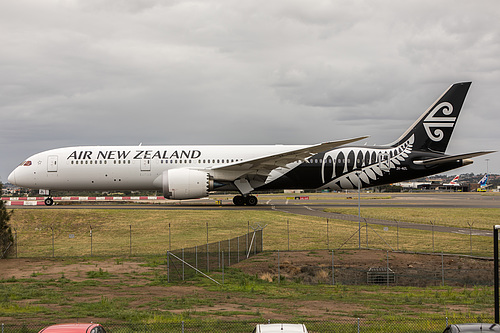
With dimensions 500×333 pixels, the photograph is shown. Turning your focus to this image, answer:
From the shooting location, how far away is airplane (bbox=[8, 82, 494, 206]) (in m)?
39.9

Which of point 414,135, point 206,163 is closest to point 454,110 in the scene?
point 414,135

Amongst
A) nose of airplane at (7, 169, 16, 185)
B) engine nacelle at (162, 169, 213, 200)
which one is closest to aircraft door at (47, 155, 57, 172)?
nose of airplane at (7, 169, 16, 185)

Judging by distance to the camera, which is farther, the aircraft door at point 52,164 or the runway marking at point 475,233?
the aircraft door at point 52,164

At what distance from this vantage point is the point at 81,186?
40812 mm

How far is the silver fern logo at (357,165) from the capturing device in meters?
40.8

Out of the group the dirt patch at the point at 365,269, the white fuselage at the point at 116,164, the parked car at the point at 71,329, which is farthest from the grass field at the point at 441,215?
the parked car at the point at 71,329

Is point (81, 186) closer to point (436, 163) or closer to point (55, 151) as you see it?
point (55, 151)

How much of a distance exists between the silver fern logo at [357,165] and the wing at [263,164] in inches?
115

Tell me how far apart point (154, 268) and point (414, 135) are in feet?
93.0

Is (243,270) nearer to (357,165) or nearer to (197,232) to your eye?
(197,232)

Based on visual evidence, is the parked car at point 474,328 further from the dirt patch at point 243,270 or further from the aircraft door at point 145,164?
the aircraft door at point 145,164

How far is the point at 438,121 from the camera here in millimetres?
42344

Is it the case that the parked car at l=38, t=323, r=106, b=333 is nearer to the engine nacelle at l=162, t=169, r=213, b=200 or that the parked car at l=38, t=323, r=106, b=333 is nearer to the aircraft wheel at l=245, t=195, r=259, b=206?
the engine nacelle at l=162, t=169, r=213, b=200

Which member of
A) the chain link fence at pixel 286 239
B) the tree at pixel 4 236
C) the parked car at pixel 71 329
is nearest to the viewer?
the parked car at pixel 71 329
